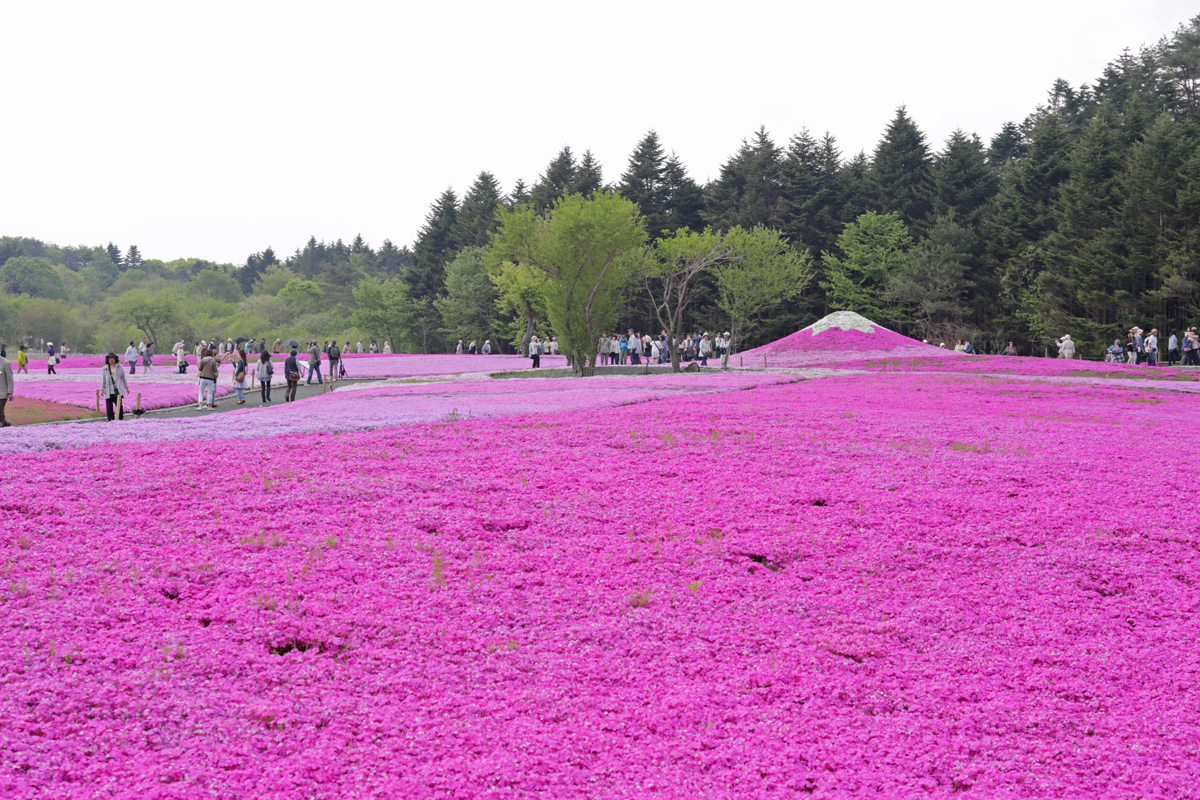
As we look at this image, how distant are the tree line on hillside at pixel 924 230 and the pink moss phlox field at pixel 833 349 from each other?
501 cm

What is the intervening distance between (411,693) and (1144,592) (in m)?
6.03

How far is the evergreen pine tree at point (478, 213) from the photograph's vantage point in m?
94.9

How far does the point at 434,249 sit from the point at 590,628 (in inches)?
3885

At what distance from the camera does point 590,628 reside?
588 cm

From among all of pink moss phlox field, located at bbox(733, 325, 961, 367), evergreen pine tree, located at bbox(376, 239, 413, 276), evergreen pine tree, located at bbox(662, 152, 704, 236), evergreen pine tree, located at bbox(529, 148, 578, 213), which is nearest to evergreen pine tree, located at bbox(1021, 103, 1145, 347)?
pink moss phlox field, located at bbox(733, 325, 961, 367)

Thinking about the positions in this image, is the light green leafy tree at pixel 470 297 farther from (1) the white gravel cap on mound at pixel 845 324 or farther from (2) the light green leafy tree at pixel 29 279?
(2) the light green leafy tree at pixel 29 279

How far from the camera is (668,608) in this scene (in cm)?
632

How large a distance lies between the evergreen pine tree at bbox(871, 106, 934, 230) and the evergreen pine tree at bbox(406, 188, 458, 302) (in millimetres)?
48656

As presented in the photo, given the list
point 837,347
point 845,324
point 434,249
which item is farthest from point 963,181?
point 434,249

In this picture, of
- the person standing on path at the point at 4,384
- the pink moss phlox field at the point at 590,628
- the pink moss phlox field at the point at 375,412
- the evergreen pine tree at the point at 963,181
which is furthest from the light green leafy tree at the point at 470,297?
the pink moss phlox field at the point at 590,628

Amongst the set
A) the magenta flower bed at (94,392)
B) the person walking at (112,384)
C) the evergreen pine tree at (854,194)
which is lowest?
the magenta flower bed at (94,392)

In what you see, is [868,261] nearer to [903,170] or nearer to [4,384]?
[903,170]

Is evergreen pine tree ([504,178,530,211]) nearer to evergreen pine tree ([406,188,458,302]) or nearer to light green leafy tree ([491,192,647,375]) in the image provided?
evergreen pine tree ([406,188,458,302])

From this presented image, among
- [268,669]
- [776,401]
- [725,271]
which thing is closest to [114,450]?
[268,669]
